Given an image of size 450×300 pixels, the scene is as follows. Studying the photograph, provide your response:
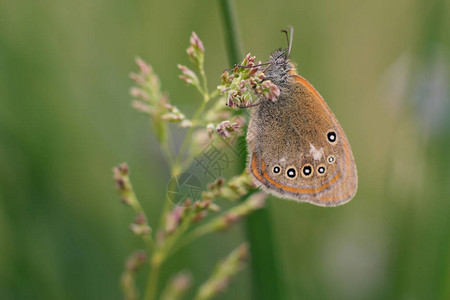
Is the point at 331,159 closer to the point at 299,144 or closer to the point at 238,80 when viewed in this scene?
the point at 299,144

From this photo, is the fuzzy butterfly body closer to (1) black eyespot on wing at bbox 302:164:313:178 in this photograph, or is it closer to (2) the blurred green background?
(1) black eyespot on wing at bbox 302:164:313:178

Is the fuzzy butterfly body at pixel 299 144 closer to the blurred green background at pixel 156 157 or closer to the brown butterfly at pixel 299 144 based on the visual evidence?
the brown butterfly at pixel 299 144

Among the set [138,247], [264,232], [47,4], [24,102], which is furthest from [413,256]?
[47,4]

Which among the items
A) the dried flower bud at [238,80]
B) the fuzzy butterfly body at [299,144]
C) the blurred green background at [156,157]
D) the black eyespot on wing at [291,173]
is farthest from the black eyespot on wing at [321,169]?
the dried flower bud at [238,80]

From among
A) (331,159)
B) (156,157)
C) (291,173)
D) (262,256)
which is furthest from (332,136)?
(156,157)

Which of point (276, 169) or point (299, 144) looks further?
point (299, 144)

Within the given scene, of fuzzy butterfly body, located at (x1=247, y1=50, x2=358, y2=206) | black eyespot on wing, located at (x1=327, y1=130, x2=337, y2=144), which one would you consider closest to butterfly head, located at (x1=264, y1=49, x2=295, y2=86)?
fuzzy butterfly body, located at (x1=247, y1=50, x2=358, y2=206)
